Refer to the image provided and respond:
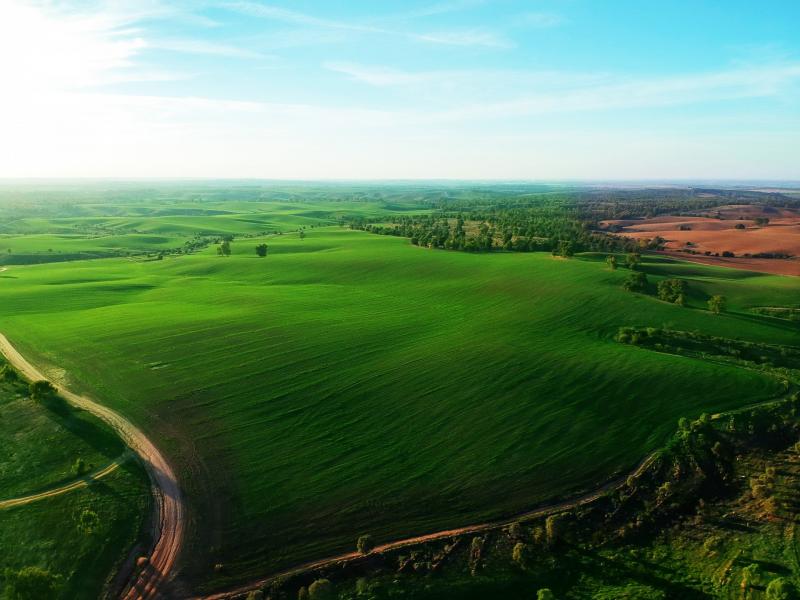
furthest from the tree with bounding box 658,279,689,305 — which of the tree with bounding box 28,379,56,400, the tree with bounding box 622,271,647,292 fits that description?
the tree with bounding box 28,379,56,400

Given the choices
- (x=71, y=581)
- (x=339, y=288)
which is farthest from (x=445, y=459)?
(x=339, y=288)

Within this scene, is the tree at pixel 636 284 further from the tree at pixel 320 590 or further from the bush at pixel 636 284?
the tree at pixel 320 590

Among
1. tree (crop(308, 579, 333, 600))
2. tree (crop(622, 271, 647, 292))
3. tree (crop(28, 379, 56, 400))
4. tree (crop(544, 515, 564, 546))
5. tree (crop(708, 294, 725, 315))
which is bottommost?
tree (crop(308, 579, 333, 600))

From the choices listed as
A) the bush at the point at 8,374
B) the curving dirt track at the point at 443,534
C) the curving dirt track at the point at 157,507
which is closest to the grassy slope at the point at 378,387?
the curving dirt track at the point at 443,534

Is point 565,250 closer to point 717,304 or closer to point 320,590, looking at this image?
point 717,304

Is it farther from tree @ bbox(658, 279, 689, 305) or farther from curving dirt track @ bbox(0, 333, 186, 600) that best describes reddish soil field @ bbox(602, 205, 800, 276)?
curving dirt track @ bbox(0, 333, 186, 600)

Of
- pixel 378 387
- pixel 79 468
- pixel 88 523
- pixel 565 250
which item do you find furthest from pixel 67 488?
pixel 565 250

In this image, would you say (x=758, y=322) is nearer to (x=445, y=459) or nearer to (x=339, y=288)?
(x=445, y=459)
